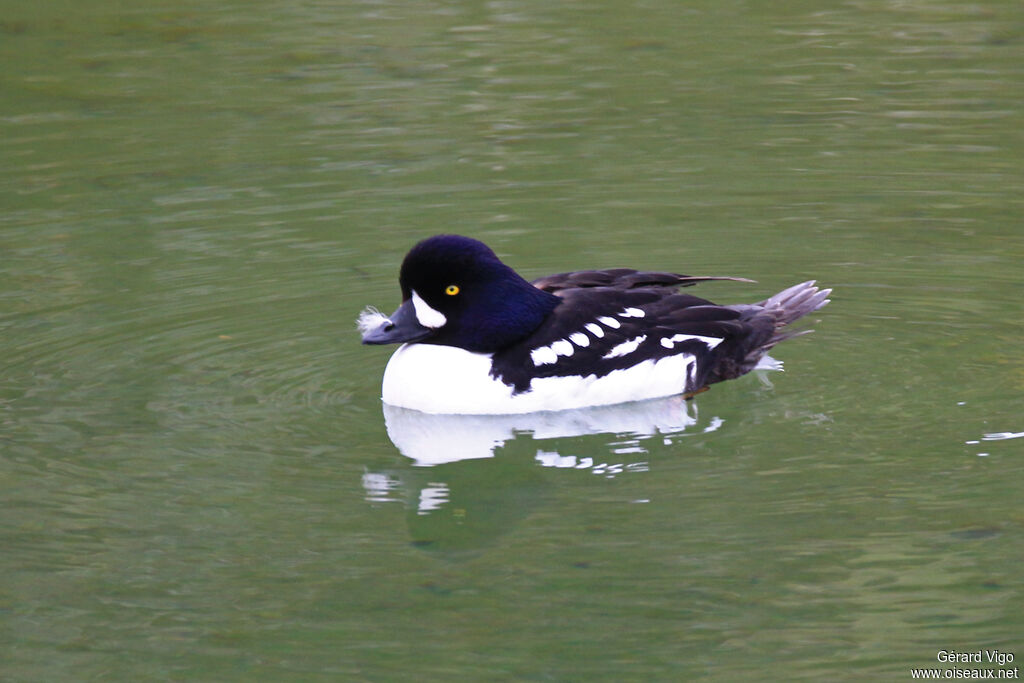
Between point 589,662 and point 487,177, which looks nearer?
point 589,662

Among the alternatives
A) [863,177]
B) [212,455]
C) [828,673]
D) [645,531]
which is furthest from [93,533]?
[863,177]

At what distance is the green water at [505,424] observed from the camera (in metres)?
5.32

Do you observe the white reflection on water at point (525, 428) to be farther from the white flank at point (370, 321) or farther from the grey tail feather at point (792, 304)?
the grey tail feather at point (792, 304)

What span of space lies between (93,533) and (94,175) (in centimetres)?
575

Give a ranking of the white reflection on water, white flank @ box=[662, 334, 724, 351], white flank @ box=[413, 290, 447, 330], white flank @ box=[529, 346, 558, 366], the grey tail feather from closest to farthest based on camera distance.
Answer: the white reflection on water
white flank @ box=[529, 346, 558, 366]
white flank @ box=[413, 290, 447, 330]
white flank @ box=[662, 334, 724, 351]
the grey tail feather

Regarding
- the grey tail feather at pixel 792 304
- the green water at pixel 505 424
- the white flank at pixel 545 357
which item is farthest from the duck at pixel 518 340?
the grey tail feather at pixel 792 304

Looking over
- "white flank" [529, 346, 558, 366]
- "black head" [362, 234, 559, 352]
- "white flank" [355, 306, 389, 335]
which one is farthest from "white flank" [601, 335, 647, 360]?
"white flank" [355, 306, 389, 335]

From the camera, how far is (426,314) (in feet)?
24.2

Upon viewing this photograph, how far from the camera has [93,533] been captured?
6.06 m

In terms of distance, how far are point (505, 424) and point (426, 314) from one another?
2.18ft

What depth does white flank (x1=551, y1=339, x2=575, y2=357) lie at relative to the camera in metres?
7.25

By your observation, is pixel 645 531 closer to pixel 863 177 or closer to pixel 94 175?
pixel 863 177

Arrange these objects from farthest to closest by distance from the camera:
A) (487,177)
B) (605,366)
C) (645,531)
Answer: (487,177) < (605,366) < (645,531)

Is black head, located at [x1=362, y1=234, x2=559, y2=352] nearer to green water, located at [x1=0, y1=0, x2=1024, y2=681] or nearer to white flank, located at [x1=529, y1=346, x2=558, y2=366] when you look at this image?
white flank, located at [x1=529, y1=346, x2=558, y2=366]
